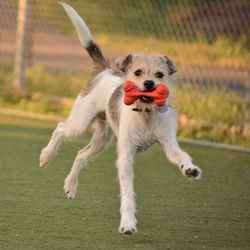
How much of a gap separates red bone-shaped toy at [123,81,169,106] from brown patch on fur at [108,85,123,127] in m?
0.50

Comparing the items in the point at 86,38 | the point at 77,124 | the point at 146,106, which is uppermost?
the point at 146,106

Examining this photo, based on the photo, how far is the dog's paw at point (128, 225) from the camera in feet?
16.9

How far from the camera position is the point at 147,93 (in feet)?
18.3

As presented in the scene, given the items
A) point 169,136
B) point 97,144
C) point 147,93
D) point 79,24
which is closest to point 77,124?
point 97,144

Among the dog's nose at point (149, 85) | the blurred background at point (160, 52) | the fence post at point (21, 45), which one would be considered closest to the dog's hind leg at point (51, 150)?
the dog's nose at point (149, 85)

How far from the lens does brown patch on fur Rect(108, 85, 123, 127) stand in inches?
243

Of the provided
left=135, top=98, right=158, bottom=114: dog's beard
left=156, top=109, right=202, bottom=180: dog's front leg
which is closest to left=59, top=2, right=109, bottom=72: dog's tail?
left=156, top=109, right=202, bottom=180: dog's front leg

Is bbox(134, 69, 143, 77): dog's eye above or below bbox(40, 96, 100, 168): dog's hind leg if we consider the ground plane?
above

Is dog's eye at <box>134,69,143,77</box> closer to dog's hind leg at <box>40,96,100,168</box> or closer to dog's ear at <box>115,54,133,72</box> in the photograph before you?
dog's ear at <box>115,54,133,72</box>

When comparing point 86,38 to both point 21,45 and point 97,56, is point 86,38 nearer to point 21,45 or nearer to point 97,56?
point 97,56

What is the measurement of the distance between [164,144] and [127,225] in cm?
79

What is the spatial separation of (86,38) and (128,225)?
212cm

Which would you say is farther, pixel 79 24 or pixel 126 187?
pixel 79 24

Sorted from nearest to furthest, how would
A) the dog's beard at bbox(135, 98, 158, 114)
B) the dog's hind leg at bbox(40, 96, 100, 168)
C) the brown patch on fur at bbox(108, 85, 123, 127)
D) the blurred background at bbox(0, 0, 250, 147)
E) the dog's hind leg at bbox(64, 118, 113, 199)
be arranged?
the dog's beard at bbox(135, 98, 158, 114)
the brown patch on fur at bbox(108, 85, 123, 127)
the dog's hind leg at bbox(40, 96, 100, 168)
the dog's hind leg at bbox(64, 118, 113, 199)
the blurred background at bbox(0, 0, 250, 147)
